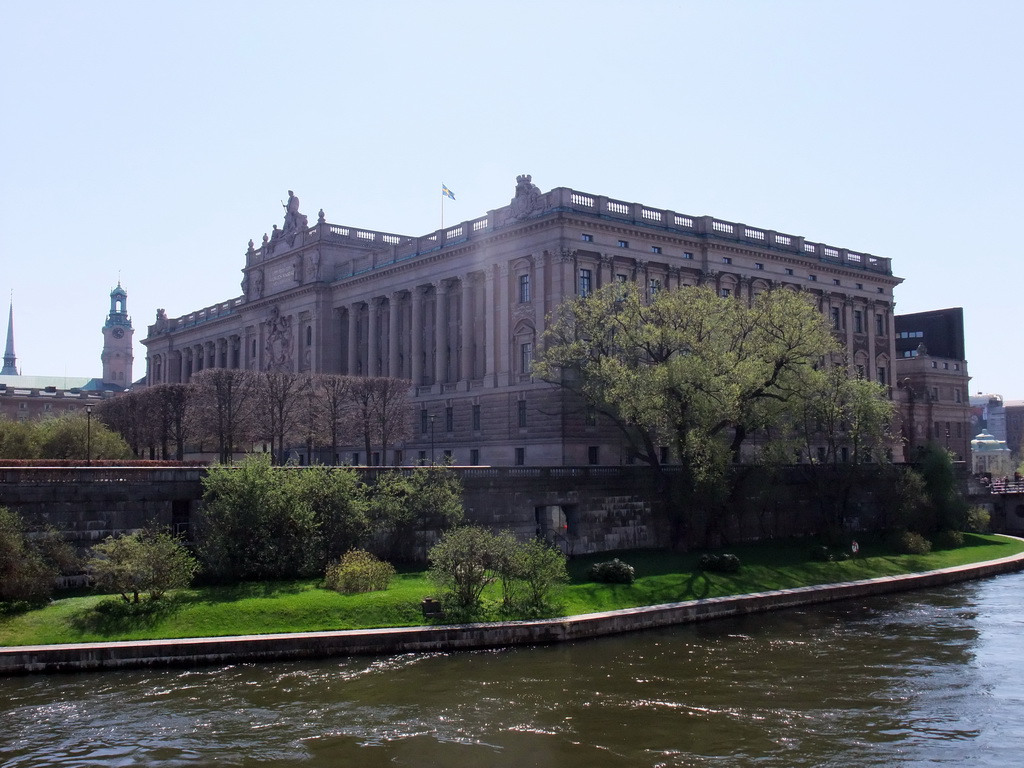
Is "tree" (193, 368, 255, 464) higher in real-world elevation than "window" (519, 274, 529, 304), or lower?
lower

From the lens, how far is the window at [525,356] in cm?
7019

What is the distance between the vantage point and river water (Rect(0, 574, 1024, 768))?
22734mm

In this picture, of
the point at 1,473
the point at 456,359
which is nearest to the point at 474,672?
the point at 1,473

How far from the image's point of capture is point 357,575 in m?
37.5

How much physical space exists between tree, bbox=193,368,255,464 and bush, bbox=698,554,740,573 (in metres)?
35.2

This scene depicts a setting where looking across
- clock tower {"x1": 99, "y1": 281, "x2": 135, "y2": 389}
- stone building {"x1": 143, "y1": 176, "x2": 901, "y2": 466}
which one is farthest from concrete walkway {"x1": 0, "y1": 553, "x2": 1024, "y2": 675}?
clock tower {"x1": 99, "y1": 281, "x2": 135, "y2": 389}

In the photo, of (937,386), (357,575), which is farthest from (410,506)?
(937,386)

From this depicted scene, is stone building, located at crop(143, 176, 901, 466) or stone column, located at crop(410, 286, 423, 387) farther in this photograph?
stone column, located at crop(410, 286, 423, 387)

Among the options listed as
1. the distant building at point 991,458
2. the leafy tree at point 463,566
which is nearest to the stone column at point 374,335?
the leafy tree at point 463,566

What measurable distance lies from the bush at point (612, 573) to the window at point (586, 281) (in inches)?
1153

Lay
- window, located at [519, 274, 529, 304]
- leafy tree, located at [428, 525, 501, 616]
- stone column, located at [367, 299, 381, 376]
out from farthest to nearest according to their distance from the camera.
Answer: stone column, located at [367, 299, 381, 376], window, located at [519, 274, 529, 304], leafy tree, located at [428, 525, 501, 616]

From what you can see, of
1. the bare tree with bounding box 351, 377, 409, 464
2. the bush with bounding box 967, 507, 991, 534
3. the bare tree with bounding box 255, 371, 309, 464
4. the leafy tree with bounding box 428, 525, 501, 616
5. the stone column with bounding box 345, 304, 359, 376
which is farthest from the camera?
the stone column with bounding box 345, 304, 359, 376

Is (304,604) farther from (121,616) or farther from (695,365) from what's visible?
(695,365)

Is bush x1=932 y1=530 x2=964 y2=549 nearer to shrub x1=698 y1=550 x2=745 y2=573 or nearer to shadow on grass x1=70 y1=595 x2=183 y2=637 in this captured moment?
shrub x1=698 y1=550 x2=745 y2=573
